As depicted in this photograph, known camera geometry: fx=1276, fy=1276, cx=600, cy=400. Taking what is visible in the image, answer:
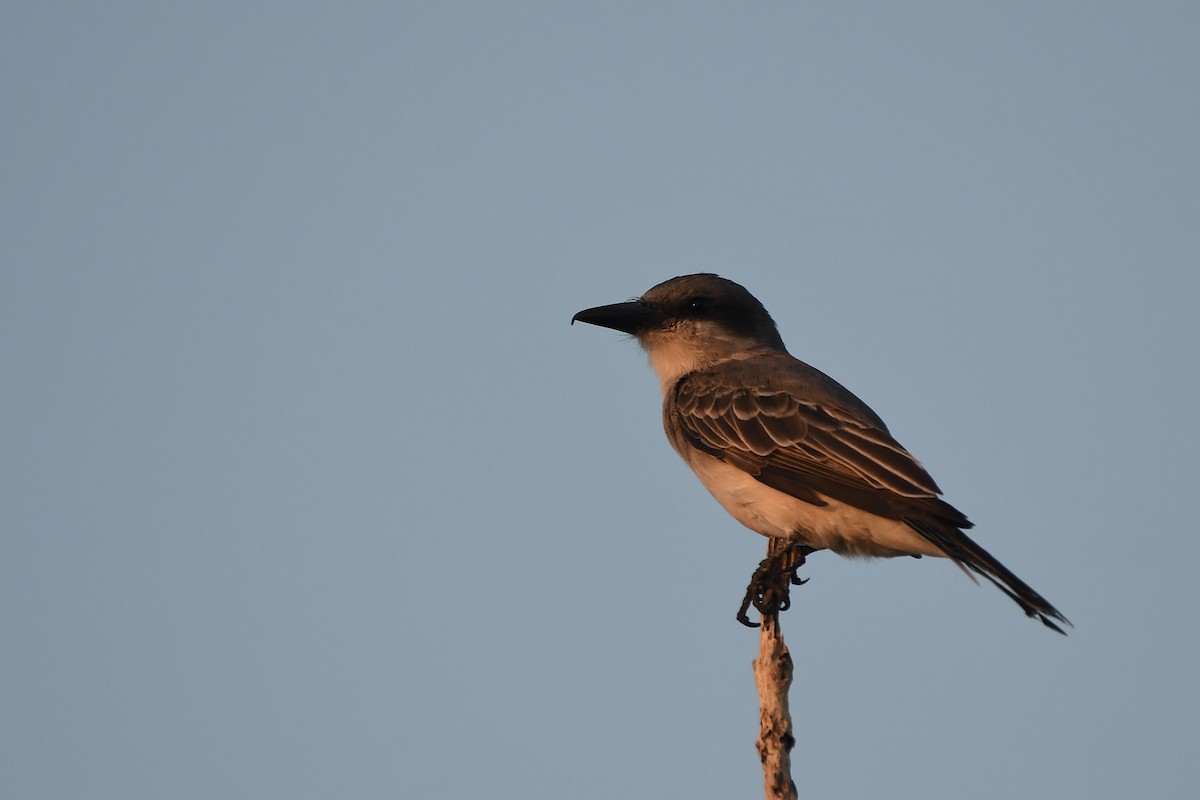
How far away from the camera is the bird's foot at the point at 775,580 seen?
7.57 meters

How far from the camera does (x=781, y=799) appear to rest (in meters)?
5.79

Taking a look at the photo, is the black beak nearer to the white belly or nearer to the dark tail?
the white belly

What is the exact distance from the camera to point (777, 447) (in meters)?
9.12

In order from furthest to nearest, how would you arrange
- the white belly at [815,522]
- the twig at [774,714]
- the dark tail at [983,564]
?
1. the white belly at [815,522]
2. the dark tail at [983,564]
3. the twig at [774,714]

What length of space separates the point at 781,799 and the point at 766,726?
0.39 m

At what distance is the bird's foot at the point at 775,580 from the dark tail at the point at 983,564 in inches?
31.7

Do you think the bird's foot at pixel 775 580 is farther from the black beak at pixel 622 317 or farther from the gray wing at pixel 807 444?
the black beak at pixel 622 317

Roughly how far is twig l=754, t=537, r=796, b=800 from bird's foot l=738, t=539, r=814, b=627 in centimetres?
79

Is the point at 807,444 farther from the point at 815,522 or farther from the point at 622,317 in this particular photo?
the point at 622,317

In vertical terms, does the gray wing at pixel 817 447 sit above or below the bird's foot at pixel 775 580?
above

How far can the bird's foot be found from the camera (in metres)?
7.57

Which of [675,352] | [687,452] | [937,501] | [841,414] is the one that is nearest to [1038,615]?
[937,501]

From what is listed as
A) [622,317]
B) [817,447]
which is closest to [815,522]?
[817,447]

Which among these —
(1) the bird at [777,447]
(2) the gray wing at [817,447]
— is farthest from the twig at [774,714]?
(2) the gray wing at [817,447]
